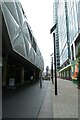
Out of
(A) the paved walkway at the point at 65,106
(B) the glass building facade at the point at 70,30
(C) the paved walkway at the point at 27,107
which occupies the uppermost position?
(B) the glass building facade at the point at 70,30

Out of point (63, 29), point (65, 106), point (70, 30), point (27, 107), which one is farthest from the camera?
point (63, 29)

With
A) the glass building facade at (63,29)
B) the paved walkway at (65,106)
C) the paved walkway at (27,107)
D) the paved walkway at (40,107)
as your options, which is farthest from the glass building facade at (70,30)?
the paved walkway at (27,107)

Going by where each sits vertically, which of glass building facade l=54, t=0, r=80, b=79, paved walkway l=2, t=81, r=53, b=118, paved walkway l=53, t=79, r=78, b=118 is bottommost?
paved walkway l=2, t=81, r=53, b=118

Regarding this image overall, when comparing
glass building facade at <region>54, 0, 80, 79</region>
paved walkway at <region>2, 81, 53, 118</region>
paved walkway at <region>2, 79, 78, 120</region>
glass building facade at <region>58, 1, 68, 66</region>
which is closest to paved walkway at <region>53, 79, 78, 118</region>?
paved walkway at <region>2, 79, 78, 120</region>

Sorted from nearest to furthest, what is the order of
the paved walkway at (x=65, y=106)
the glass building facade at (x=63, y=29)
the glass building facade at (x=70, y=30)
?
the paved walkway at (x=65, y=106), the glass building facade at (x=70, y=30), the glass building facade at (x=63, y=29)

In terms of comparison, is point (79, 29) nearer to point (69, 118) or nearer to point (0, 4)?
point (0, 4)

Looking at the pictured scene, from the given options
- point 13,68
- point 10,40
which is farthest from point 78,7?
point 10,40

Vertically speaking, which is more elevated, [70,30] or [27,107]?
[70,30]

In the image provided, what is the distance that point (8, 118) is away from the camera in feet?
24.4

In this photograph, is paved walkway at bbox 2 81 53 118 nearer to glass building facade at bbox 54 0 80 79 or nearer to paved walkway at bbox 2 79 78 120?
paved walkway at bbox 2 79 78 120

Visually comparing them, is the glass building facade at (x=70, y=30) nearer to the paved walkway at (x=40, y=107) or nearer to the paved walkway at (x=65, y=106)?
the paved walkway at (x=65, y=106)

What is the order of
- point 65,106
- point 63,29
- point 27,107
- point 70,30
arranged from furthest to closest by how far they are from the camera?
1. point 63,29
2. point 70,30
3. point 65,106
4. point 27,107

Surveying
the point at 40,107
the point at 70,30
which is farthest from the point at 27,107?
the point at 70,30

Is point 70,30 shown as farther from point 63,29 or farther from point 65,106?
point 65,106
